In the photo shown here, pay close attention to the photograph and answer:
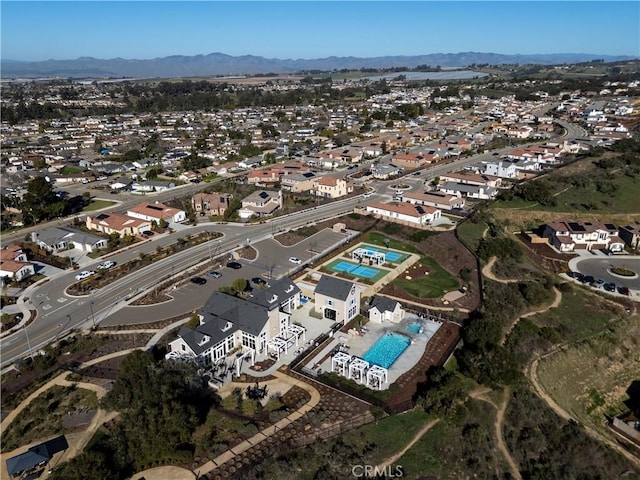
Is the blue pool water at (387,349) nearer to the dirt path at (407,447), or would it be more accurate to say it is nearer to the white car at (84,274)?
the dirt path at (407,447)

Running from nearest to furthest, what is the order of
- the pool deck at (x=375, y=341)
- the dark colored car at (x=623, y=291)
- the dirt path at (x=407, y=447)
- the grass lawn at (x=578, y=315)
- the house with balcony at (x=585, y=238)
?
the dirt path at (x=407, y=447), the pool deck at (x=375, y=341), the grass lawn at (x=578, y=315), the dark colored car at (x=623, y=291), the house with balcony at (x=585, y=238)

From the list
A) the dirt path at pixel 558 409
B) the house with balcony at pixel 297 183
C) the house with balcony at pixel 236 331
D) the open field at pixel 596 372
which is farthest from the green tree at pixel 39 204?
the open field at pixel 596 372

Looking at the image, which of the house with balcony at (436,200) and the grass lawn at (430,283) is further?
the house with balcony at (436,200)

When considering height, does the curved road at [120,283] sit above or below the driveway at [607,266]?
above

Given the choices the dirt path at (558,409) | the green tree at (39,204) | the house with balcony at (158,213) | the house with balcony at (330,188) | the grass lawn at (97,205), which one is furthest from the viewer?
the house with balcony at (330,188)

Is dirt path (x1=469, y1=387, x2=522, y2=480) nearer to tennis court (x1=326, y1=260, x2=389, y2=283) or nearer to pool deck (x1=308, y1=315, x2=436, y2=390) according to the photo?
pool deck (x1=308, y1=315, x2=436, y2=390)

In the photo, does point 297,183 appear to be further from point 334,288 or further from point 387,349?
point 387,349

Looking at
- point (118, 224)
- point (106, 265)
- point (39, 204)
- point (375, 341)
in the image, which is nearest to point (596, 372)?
point (375, 341)

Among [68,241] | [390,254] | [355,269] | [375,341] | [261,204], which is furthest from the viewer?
[261,204]
